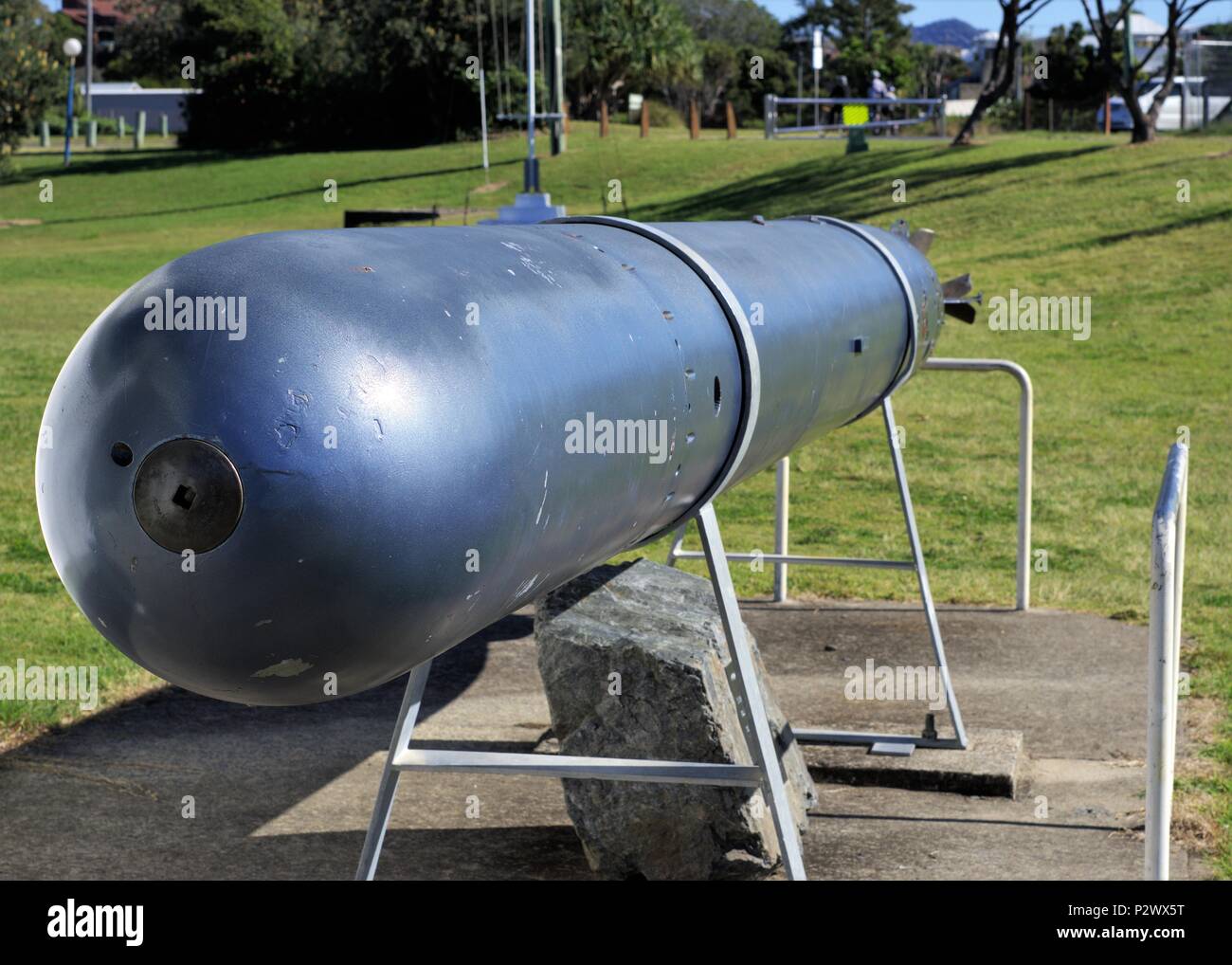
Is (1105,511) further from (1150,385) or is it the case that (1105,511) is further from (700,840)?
(700,840)

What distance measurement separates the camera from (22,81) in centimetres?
3962

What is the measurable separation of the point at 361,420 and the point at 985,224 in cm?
2341

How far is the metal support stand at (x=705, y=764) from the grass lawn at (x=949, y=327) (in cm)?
201

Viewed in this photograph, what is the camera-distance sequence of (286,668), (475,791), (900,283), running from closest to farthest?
(286,668)
(900,283)
(475,791)

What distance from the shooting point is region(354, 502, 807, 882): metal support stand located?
3.60m

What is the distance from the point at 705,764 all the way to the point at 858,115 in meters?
41.9

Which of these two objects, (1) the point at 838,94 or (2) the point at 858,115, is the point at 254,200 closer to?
(2) the point at 858,115

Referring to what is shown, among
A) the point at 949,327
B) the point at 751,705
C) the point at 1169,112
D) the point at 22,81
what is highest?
the point at 22,81

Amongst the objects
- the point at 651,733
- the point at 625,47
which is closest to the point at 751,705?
the point at 651,733

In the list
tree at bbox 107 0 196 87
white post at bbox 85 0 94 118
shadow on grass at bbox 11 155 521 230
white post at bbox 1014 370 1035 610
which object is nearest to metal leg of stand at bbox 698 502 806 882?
white post at bbox 1014 370 1035 610

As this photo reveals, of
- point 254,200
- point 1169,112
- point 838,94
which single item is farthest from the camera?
point 838,94

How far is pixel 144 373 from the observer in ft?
7.14

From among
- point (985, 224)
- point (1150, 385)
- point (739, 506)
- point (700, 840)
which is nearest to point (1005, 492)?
point (739, 506)
